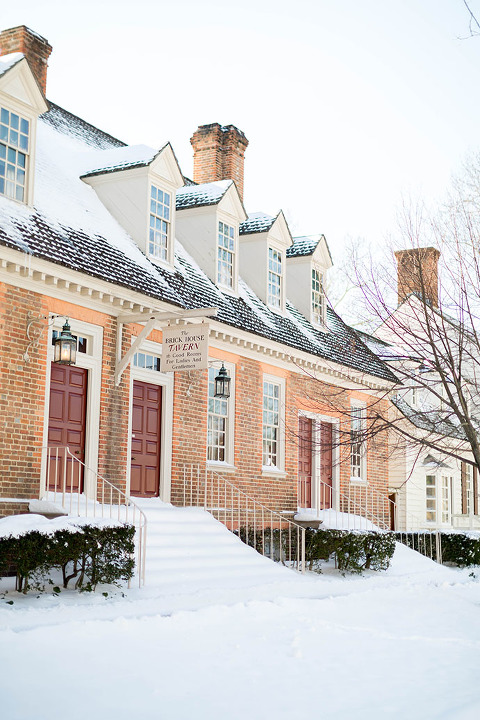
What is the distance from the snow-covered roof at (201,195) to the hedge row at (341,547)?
7.07 m

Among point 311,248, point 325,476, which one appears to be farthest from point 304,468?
point 311,248

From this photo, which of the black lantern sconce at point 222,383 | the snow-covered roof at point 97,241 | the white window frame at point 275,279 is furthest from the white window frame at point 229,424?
the white window frame at point 275,279

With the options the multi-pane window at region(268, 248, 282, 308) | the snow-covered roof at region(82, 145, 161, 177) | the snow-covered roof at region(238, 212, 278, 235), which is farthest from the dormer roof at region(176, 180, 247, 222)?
the snow-covered roof at region(82, 145, 161, 177)

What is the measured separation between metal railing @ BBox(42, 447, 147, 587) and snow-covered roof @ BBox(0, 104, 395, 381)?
114 inches

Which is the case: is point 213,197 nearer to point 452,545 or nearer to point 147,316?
point 147,316

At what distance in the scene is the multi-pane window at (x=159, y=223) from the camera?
16031mm

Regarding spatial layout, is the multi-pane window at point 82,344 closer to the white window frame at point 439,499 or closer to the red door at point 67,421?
the red door at point 67,421

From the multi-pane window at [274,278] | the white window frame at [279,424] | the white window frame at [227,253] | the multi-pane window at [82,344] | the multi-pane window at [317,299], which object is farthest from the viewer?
the multi-pane window at [317,299]

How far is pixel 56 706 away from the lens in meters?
5.78

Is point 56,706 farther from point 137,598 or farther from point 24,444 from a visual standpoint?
point 24,444

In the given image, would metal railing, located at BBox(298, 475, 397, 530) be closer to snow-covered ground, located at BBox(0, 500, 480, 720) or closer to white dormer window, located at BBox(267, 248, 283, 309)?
white dormer window, located at BBox(267, 248, 283, 309)

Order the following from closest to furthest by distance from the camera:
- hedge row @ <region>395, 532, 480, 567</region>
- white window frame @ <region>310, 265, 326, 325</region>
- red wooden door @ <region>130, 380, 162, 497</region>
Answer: red wooden door @ <region>130, 380, 162, 497</region>, hedge row @ <region>395, 532, 480, 567</region>, white window frame @ <region>310, 265, 326, 325</region>

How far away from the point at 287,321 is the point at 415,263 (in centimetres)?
626

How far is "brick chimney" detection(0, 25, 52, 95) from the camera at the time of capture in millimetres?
16062
